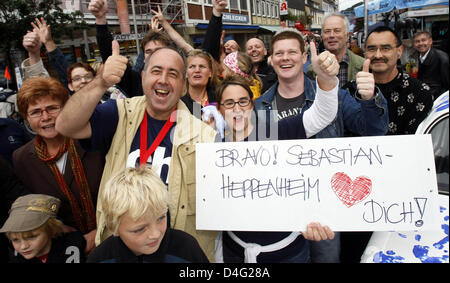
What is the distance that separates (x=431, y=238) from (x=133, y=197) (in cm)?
152

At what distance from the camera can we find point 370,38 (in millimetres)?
2174

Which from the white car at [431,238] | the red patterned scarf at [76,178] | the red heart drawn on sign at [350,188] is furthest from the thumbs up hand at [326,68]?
the red patterned scarf at [76,178]

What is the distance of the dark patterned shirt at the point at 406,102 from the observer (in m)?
1.94

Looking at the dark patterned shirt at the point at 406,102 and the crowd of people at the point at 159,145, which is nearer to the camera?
the crowd of people at the point at 159,145

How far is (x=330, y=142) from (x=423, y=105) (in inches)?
38.4

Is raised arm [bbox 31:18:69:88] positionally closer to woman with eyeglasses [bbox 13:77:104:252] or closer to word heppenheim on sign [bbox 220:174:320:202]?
woman with eyeglasses [bbox 13:77:104:252]

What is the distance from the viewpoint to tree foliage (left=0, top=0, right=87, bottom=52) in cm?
272

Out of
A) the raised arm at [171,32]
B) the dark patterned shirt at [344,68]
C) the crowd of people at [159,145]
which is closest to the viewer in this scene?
the crowd of people at [159,145]

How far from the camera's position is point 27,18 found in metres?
3.21

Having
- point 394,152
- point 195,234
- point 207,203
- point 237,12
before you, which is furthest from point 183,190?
point 237,12

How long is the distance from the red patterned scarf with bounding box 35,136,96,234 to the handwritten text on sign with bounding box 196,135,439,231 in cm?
83

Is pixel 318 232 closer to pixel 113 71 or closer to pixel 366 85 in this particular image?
pixel 366 85

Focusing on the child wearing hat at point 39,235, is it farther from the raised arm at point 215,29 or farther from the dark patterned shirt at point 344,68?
the dark patterned shirt at point 344,68
